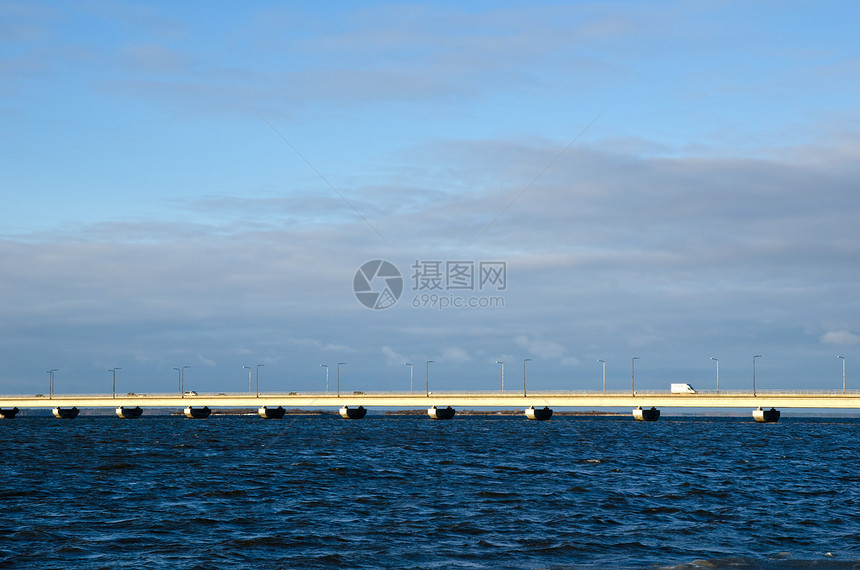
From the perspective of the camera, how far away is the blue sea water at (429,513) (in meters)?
31.5

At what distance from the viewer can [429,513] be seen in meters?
41.8

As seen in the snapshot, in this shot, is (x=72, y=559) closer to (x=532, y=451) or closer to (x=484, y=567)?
(x=484, y=567)

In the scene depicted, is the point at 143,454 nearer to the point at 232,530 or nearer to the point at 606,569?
the point at 232,530

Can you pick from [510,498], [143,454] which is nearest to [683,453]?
[510,498]

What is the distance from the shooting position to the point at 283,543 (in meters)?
34.5

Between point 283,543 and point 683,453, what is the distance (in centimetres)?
6524

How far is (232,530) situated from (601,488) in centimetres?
2472

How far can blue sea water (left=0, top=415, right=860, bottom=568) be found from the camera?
1241 inches

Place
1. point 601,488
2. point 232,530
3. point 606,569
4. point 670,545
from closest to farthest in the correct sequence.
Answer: point 606,569 → point 670,545 → point 232,530 → point 601,488

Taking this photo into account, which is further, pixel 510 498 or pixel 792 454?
pixel 792 454

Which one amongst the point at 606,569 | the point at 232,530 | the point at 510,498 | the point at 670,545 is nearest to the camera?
the point at 606,569

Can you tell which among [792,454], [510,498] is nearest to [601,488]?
[510,498]

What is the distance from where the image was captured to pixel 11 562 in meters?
30.8

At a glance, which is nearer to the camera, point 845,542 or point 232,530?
point 845,542
